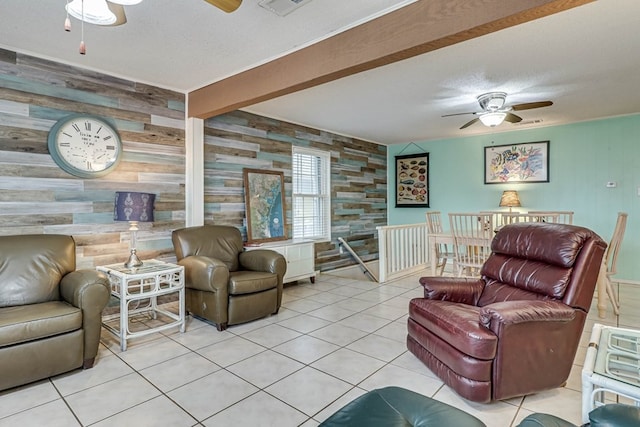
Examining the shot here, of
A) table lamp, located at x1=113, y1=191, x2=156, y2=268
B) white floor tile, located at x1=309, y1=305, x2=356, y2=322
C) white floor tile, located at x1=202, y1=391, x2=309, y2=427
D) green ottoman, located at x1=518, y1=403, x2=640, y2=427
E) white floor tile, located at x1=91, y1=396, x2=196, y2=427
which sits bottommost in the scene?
white floor tile, located at x1=202, y1=391, x2=309, y2=427

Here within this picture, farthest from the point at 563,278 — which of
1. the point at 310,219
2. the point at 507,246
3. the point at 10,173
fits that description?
the point at 10,173

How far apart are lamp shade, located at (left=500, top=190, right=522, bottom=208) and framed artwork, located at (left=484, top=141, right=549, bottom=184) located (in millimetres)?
371

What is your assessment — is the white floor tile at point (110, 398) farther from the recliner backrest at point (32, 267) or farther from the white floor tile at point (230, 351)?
the recliner backrest at point (32, 267)

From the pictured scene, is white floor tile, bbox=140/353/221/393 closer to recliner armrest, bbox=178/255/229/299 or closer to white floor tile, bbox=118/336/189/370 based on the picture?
white floor tile, bbox=118/336/189/370

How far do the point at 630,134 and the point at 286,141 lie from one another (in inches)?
192

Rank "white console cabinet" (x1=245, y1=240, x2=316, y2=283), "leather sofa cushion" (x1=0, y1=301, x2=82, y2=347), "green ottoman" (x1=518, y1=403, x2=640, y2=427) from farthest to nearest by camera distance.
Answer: "white console cabinet" (x1=245, y1=240, x2=316, y2=283)
"leather sofa cushion" (x1=0, y1=301, x2=82, y2=347)
"green ottoman" (x1=518, y1=403, x2=640, y2=427)

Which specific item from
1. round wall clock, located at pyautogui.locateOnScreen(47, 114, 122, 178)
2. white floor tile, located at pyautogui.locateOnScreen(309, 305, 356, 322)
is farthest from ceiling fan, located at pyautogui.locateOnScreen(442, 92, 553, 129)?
round wall clock, located at pyautogui.locateOnScreen(47, 114, 122, 178)

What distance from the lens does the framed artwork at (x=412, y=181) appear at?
6.79 meters

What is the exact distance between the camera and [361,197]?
6648 millimetres

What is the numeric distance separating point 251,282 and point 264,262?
40cm

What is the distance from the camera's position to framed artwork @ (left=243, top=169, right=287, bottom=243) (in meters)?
4.64

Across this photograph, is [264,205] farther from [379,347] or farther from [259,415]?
[259,415]

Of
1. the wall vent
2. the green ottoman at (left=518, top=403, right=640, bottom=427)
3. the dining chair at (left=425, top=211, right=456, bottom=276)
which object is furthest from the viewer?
the dining chair at (left=425, top=211, right=456, bottom=276)

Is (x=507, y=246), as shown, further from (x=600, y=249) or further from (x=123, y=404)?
(x=123, y=404)
